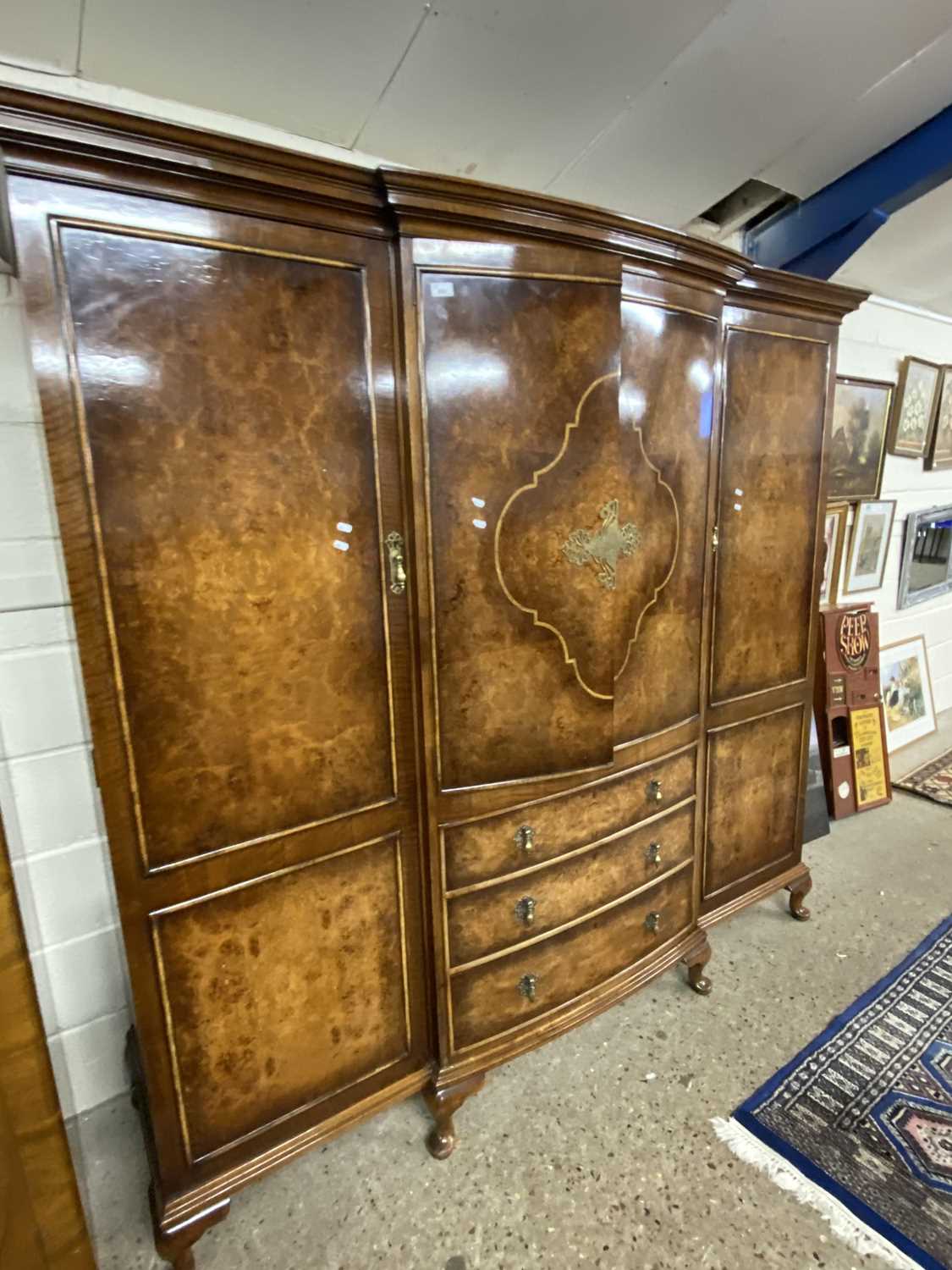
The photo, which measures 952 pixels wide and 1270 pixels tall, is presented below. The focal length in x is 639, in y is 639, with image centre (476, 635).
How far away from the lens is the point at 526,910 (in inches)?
59.2

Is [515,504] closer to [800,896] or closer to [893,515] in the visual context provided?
[800,896]

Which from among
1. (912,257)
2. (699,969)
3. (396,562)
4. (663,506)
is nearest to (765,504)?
(663,506)

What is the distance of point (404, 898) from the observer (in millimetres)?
1396

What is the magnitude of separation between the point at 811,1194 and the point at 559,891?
812mm

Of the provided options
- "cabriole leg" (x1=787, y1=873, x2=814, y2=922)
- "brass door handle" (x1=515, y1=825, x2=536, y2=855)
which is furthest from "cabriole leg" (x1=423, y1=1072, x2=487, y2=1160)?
"cabriole leg" (x1=787, y1=873, x2=814, y2=922)

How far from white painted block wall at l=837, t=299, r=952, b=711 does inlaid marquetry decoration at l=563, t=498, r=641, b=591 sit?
1990mm

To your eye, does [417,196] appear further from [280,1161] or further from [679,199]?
[280,1161]

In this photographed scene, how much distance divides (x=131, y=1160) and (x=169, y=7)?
245cm

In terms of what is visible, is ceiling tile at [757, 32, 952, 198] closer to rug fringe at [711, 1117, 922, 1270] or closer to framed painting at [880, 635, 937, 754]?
framed painting at [880, 635, 937, 754]

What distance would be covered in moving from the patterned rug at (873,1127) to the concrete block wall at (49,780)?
5.14ft

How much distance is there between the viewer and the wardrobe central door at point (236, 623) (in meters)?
0.96

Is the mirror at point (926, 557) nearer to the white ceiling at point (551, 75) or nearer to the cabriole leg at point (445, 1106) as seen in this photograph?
the white ceiling at point (551, 75)

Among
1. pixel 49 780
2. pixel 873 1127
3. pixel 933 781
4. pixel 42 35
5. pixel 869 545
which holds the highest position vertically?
pixel 42 35

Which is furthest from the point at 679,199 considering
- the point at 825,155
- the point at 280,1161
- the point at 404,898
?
the point at 280,1161
